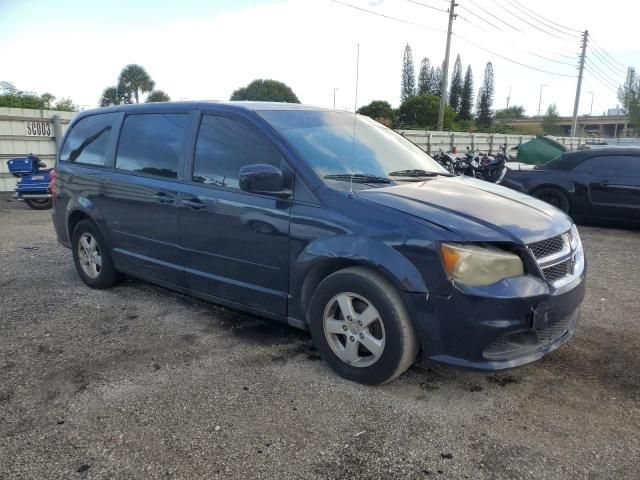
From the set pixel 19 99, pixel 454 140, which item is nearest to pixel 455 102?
pixel 454 140

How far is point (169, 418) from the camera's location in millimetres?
2904

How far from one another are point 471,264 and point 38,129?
12.0 metres

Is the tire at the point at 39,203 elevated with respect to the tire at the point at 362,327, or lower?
lower

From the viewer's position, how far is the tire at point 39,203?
10.5m

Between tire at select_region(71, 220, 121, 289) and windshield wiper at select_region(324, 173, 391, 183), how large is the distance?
2.62 m

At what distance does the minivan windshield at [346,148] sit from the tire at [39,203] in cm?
833

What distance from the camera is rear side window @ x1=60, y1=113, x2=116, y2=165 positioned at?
4.98m

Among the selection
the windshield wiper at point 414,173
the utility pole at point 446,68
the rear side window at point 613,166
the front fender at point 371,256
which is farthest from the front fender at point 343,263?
the utility pole at point 446,68

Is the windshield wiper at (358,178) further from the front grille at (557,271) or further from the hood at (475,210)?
the front grille at (557,271)

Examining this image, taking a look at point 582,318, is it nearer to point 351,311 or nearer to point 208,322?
point 351,311

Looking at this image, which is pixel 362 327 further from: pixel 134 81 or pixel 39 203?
pixel 134 81

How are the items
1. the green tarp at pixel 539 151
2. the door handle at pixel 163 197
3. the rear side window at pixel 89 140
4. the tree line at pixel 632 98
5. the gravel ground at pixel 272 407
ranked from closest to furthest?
the gravel ground at pixel 272 407 → the door handle at pixel 163 197 → the rear side window at pixel 89 140 → the green tarp at pixel 539 151 → the tree line at pixel 632 98

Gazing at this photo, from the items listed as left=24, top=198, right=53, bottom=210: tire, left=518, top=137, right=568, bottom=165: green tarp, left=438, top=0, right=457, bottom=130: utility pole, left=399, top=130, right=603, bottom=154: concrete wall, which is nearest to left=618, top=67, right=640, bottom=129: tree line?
left=399, top=130, right=603, bottom=154: concrete wall

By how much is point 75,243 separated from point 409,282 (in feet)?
12.6
